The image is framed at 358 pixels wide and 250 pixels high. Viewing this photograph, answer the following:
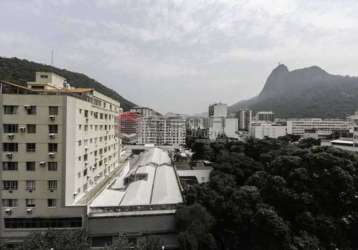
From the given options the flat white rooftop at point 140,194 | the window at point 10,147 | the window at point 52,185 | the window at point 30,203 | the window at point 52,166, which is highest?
the window at point 10,147

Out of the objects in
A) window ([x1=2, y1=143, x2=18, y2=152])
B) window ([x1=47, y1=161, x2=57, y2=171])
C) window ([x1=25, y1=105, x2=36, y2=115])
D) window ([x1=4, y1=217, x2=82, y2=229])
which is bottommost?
window ([x1=4, y1=217, x2=82, y2=229])

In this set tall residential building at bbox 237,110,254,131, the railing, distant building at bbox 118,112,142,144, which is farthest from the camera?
tall residential building at bbox 237,110,254,131

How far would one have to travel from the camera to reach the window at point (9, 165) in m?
15.1

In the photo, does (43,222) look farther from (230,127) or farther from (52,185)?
(230,127)

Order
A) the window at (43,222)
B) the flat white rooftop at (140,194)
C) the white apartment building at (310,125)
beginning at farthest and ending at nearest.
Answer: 1. the white apartment building at (310,125)
2. the flat white rooftop at (140,194)
3. the window at (43,222)

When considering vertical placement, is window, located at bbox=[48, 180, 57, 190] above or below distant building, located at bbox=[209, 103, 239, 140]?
below

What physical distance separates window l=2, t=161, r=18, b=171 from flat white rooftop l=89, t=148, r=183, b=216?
16.0ft

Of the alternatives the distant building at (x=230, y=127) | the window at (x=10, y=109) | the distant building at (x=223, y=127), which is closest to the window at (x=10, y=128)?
the window at (x=10, y=109)

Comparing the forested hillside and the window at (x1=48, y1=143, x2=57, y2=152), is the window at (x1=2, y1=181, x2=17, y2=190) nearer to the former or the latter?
the window at (x1=48, y1=143, x2=57, y2=152)

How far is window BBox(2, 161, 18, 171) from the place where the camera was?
49.4 feet

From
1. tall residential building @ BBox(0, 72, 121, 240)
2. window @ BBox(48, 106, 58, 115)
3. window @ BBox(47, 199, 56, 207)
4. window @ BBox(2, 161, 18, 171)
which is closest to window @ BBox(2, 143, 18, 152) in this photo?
tall residential building @ BBox(0, 72, 121, 240)

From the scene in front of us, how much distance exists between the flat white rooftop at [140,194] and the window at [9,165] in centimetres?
488

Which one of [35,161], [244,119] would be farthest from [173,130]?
[35,161]

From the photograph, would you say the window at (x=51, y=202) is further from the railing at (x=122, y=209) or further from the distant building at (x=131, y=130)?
the distant building at (x=131, y=130)
